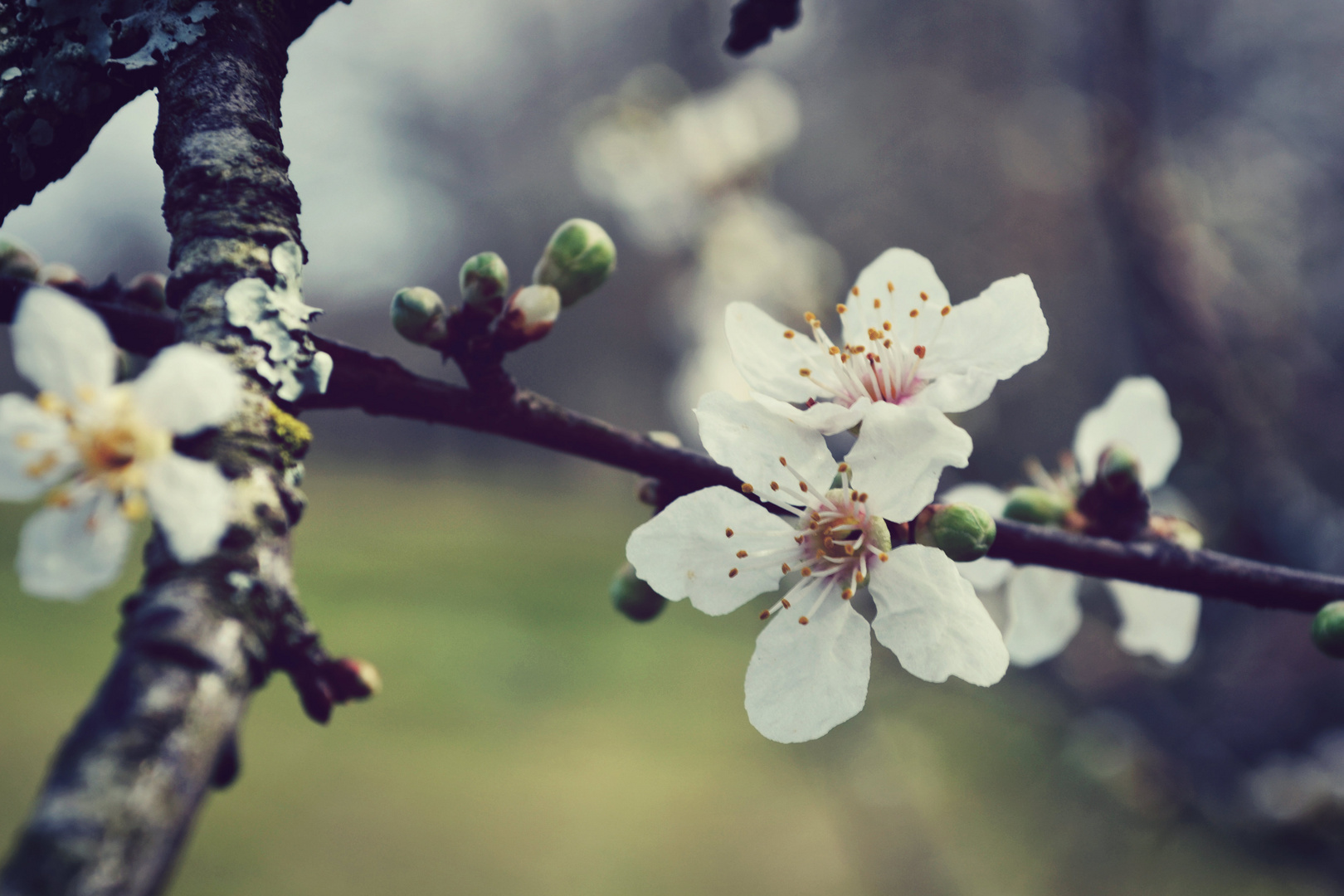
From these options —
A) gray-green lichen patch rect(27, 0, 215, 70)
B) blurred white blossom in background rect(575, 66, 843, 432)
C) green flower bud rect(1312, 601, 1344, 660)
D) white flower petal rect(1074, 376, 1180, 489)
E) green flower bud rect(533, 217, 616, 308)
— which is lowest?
green flower bud rect(1312, 601, 1344, 660)

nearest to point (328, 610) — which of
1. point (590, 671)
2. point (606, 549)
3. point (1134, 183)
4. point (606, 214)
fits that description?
point (590, 671)

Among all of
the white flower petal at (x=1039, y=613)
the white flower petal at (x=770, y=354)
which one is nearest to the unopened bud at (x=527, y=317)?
the white flower petal at (x=770, y=354)

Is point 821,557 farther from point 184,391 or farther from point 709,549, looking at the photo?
point 184,391

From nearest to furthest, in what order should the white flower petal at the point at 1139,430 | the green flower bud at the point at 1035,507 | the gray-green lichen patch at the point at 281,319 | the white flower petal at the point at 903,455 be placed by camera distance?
the gray-green lichen patch at the point at 281,319 → the white flower petal at the point at 903,455 → the green flower bud at the point at 1035,507 → the white flower petal at the point at 1139,430

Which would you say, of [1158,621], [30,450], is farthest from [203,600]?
[1158,621]

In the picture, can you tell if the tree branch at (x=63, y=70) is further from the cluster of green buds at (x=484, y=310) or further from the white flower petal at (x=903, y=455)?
the white flower petal at (x=903, y=455)

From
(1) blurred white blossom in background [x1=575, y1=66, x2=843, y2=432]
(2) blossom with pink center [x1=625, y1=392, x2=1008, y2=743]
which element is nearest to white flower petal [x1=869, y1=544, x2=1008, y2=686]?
(2) blossom with pink center [x1=625, y1=392, x2=1008, y2=743]

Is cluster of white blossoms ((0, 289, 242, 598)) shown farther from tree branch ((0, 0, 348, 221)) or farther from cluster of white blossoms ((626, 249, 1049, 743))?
cluster of white blossoms ((626, 249, 1049, 743))

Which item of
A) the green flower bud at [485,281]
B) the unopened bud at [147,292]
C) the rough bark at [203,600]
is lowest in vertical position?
the rough bark at [203,600]
